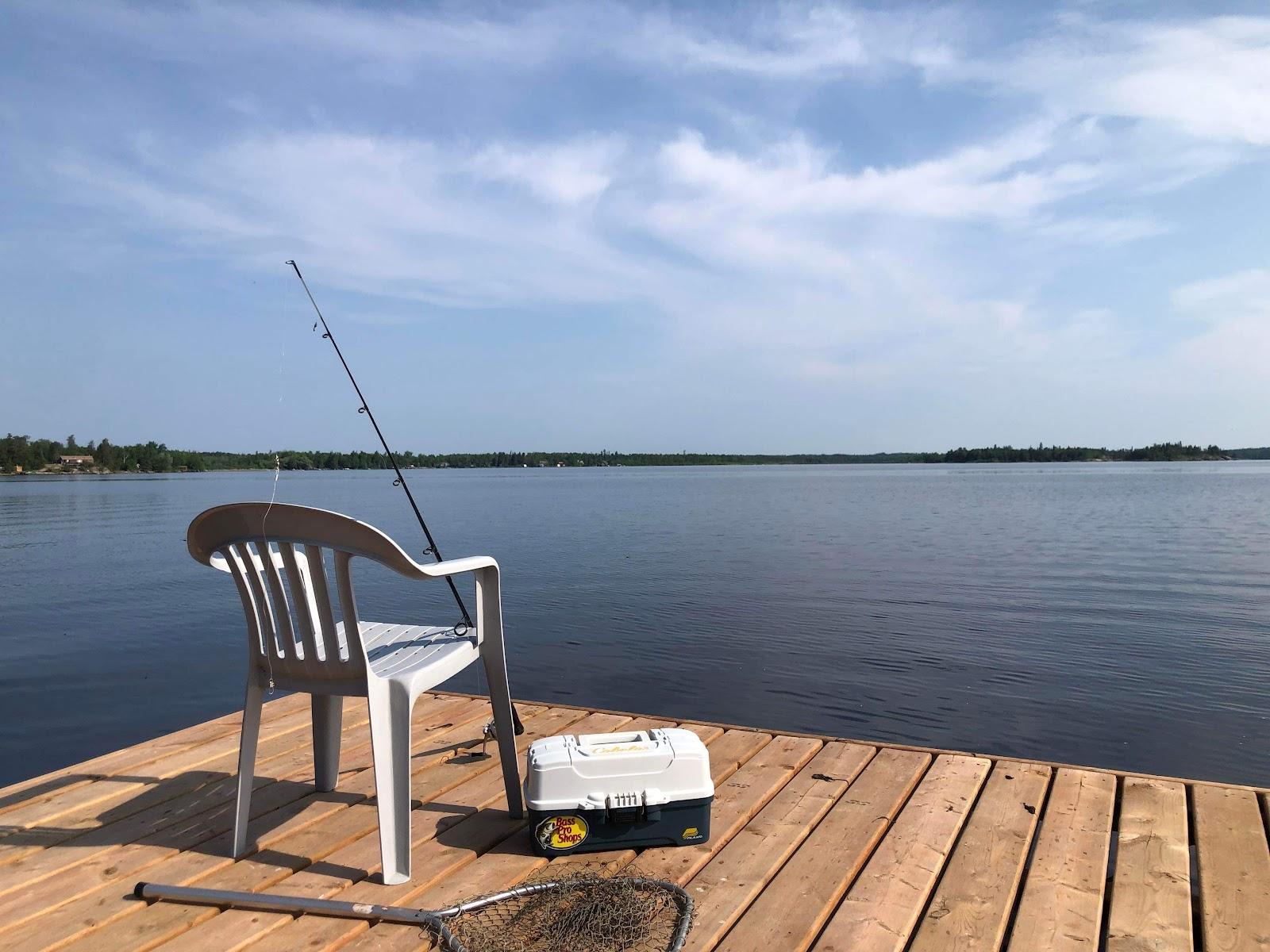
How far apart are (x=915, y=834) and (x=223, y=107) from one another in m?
8.73

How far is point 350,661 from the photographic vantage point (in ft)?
7.79

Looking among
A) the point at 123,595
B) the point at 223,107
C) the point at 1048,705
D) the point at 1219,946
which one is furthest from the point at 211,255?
the point at 123,595

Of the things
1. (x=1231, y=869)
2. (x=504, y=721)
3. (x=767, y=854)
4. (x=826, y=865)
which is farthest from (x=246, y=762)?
(x=1231, y=869)

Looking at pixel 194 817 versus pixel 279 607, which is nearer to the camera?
pixel 279 607

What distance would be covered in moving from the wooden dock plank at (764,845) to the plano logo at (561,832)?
20 cm

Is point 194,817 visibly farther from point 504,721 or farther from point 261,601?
point 504,721

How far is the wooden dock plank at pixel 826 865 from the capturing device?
6.82ft

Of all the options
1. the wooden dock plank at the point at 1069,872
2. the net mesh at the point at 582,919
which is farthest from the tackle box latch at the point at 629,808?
the wooden dock plank at the point at 1069,872

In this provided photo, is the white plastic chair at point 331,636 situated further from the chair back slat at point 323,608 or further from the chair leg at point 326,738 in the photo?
the chair leg at point 326,738

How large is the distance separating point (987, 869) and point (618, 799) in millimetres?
1072

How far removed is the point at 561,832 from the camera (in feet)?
8.27

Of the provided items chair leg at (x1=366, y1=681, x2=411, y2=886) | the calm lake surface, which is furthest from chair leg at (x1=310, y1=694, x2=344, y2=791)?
the calm lake surface

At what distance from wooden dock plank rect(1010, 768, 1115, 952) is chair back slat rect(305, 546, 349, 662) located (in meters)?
1.89

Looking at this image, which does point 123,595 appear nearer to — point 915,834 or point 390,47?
point 390,47
